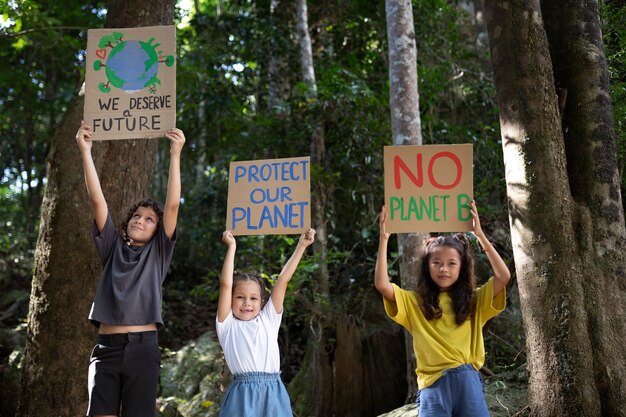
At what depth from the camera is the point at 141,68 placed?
3879mm

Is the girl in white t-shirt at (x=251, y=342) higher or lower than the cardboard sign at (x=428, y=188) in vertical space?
lower

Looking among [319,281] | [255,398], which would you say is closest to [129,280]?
[255,398]

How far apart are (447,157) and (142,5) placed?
315 cm

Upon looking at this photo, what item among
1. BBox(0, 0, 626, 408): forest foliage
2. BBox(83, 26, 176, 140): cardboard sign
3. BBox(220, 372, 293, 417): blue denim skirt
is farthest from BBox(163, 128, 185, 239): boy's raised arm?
BBox(0, 0, 626, 408): forest foliage

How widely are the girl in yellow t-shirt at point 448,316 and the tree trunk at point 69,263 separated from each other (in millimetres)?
2522

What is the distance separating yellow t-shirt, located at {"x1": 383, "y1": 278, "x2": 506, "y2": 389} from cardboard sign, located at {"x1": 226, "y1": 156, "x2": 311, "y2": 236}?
0.78 metres

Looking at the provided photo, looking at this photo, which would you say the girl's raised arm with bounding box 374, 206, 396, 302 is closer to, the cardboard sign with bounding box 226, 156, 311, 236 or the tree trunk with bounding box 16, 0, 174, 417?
the cardboard sign with bounding box 226, 156, 311, 236

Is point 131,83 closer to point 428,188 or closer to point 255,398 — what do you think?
point 428,188

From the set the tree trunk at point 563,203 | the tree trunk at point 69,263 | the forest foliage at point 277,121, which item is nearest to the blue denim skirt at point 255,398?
the tree trunk at point 563,203

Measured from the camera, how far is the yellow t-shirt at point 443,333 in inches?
120

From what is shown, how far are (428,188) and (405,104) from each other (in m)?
2.45

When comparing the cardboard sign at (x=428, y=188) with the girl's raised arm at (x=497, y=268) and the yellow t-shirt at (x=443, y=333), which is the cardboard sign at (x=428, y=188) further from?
the yellow t-shirt at (x=443, y=333)

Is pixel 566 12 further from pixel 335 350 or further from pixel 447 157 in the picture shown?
pixel 335 350

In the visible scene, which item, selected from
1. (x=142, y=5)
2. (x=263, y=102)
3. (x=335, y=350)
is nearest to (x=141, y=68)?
(x=142, y=5)
